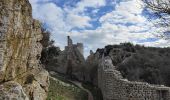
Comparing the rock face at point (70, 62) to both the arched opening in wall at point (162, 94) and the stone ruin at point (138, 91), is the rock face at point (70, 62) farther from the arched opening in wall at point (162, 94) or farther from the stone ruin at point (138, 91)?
the arched opening in wall at point (162, 94)

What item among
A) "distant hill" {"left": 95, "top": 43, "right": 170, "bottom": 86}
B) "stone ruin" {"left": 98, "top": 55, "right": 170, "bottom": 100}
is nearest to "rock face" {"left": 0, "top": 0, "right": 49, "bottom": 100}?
"stone ruin" {"left": 98, "top": 55, "right": 170, "bottom": 100}

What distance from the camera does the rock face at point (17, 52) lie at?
9.14m

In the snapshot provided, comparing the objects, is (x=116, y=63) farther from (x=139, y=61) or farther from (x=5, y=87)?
(x=5, y=87)

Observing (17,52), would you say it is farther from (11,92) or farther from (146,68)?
(146,68)

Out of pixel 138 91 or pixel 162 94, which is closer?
pixel 138 91

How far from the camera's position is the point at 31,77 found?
1228 cm

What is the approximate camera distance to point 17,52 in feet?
34.0

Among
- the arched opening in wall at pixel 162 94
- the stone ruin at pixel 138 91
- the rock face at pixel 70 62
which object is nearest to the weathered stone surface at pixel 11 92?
the stone ruin at pixel 138 91

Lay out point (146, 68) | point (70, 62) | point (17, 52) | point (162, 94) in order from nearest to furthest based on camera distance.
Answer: point (17, 52) → point (162, 94) → point (146, 68) → point (70, 62)

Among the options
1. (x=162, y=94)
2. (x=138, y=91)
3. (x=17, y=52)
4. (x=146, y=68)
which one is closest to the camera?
(x=17, y=52)

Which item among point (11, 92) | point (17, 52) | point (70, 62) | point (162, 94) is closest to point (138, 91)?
point (162, 94)

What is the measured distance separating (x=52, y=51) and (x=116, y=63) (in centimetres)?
1986

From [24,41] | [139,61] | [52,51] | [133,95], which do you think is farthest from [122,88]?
[139,61]

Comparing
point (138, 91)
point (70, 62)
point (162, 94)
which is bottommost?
point (162, 94)
